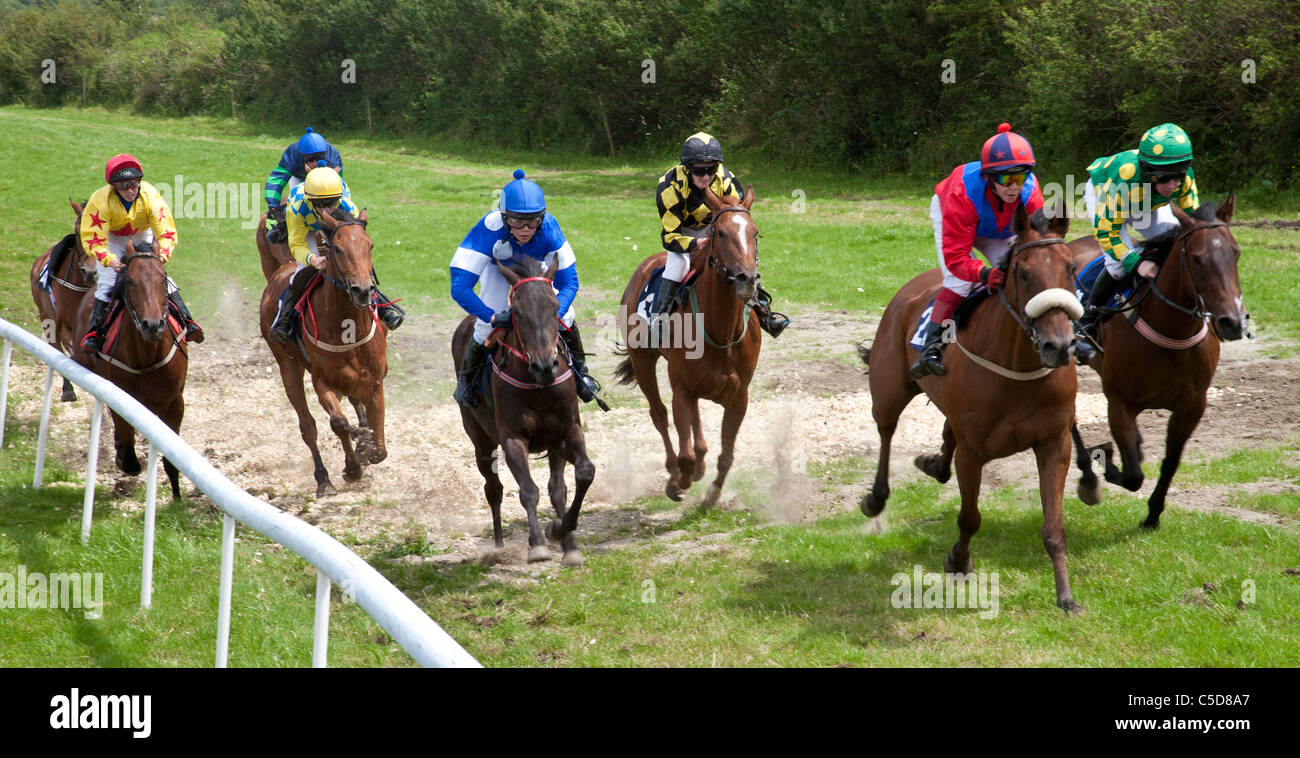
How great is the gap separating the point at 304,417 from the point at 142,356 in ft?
5.18

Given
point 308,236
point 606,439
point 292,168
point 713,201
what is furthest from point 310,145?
point 713,201

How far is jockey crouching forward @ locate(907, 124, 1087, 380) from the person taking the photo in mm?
6090

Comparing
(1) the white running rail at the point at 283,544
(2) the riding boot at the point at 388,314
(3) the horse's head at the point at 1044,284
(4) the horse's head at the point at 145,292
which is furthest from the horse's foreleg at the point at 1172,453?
(4) the horse's head at the point at 145,292

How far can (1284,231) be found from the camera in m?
16.6

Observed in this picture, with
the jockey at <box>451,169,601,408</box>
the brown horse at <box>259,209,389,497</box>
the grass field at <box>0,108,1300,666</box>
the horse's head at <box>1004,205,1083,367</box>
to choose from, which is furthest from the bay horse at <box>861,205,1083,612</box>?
the brown horse at <box>259,209,389,497</box>

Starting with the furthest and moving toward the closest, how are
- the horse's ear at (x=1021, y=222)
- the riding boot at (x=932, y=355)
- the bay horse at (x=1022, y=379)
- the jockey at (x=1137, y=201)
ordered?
the jockey at (x=1137, y=201) → the riding boot at (x=932, y=355) → the horse's ear at (x=1021, y=222) → the bay horse at (x=1022, y=379)

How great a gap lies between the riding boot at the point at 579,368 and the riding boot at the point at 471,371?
1.84 feet

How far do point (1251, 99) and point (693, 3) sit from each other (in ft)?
59.0

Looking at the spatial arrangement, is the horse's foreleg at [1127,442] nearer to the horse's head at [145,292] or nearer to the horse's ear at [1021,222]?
the horse's ear at [1021,222]

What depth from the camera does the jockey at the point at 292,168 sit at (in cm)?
1198

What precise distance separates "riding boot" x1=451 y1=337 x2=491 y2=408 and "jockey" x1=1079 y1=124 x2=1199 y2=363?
4156mm

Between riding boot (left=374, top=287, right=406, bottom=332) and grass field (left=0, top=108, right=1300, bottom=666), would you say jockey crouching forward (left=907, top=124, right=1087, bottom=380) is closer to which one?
grass field (left=0, top=108, right=1300, bottom=666)

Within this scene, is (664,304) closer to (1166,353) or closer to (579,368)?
(579,368)

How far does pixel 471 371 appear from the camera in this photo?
24.8ft
